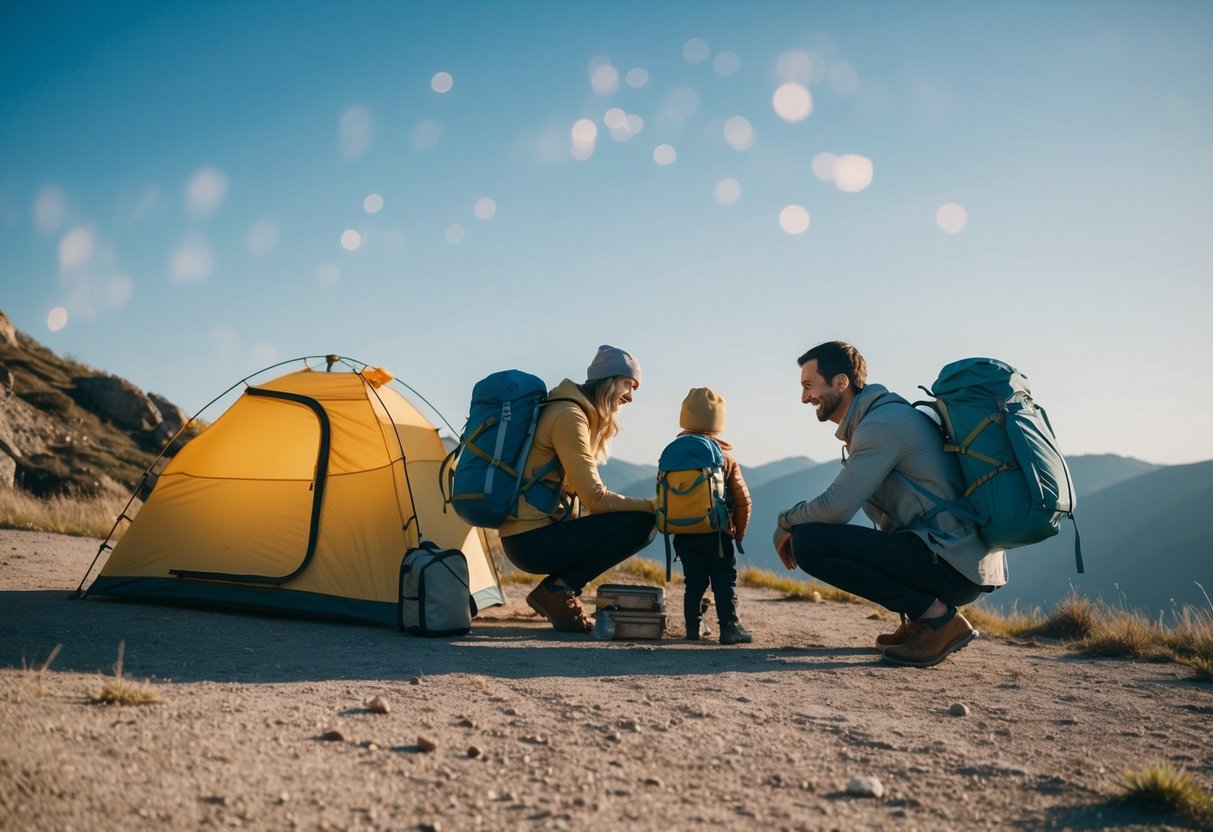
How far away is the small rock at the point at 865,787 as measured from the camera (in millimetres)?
3400

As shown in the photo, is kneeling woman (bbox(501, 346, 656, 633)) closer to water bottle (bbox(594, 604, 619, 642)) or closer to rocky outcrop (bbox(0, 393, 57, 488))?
water bottle (bbox(594, 604, 619, 642))

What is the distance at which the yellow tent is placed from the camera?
764 cm

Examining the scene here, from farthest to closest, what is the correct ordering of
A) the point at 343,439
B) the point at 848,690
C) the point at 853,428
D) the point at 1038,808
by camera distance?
the point at 343,439 → the point at 853,428 → the point at 848,690 → the point at 1038,808

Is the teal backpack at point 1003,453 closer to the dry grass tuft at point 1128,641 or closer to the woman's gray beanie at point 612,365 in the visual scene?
the dry grass tuft at point 1128,641

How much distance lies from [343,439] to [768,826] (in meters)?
5.86

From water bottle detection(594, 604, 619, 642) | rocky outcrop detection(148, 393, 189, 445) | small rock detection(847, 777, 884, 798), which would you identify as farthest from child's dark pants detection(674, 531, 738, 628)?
rocky outcrop detection(148, 393, 189, 445)

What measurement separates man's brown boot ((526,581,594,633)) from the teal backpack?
2.88 m

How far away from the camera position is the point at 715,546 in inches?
266

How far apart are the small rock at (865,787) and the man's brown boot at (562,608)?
412 centimetres

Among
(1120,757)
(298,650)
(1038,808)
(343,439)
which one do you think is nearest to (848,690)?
(1120,757)

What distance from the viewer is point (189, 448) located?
28.0 ft

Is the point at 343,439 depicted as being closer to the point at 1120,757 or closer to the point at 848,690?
the point at 848,690

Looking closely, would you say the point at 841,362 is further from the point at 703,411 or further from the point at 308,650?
the point at 308,650

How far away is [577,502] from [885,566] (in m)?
2.48
